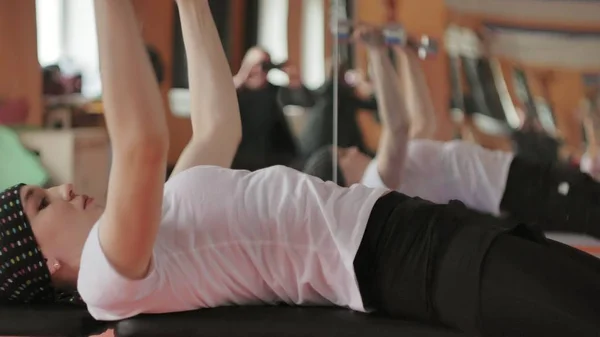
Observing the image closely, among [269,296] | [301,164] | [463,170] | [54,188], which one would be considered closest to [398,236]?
[269,296]

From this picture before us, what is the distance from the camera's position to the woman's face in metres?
1.03

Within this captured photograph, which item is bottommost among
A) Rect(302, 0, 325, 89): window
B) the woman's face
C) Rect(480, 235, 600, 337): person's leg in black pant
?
Rect(480, 235, 600, 337): person's leg in black pant

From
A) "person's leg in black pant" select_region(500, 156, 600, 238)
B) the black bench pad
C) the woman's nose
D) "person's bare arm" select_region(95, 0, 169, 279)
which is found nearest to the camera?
"person's bare arm" select_region(95, 0, 169, 279)

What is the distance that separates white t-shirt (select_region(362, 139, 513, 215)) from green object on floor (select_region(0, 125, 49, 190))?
87cm

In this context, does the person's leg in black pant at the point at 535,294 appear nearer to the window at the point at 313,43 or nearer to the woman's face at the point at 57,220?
the woman's face at the point at 57,220

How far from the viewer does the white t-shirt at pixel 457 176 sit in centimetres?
172

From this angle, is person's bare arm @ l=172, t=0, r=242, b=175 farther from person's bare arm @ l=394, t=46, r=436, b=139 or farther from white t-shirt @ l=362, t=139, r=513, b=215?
person's bare arm @ l=394, t=46, r=436, b=139

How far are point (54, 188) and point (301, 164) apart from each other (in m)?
1.07

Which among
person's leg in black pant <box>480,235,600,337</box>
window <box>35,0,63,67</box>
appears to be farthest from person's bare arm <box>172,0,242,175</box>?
window <box>35,0,63,67</box>

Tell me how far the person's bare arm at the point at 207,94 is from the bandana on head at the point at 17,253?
26cm

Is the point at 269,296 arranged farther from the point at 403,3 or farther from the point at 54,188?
the point at 403,3

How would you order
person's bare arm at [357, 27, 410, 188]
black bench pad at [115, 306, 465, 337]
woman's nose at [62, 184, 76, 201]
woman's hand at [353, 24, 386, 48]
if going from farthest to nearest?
1. woman's hand at [353, 24, 386, 48]
2. person's bare arm at [357, 27, 410, 188]
3. woman's nose at [62, 184, 76, 201]
4. black bench pad at [115, 306, 465, 337]

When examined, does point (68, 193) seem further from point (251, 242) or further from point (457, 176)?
point (457, 176)

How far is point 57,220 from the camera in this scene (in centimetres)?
103
